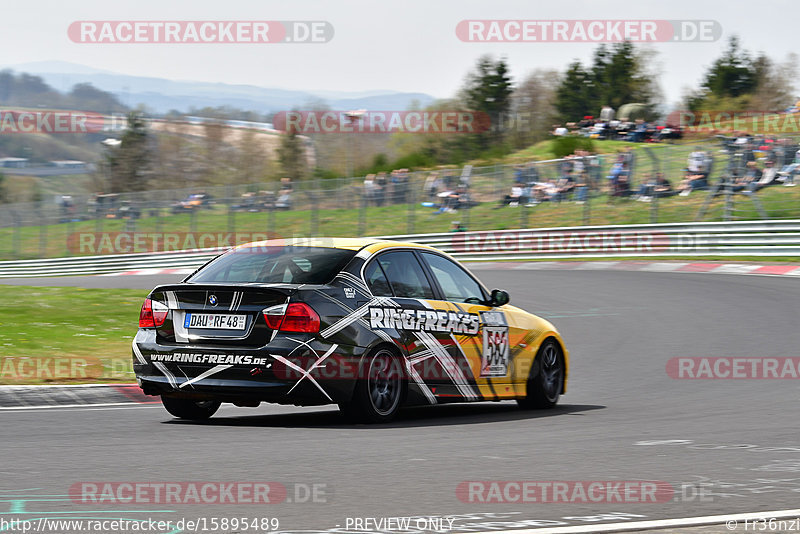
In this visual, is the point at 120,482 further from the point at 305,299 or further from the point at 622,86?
the point at 622,86

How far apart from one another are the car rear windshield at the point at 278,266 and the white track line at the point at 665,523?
3.87m

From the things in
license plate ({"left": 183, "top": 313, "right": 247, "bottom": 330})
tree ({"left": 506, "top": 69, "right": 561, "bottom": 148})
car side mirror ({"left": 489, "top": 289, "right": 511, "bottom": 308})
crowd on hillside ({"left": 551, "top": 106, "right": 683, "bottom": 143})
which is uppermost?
tree ({"left": 506, "top": 69, "right": 561, "bottom": 148})

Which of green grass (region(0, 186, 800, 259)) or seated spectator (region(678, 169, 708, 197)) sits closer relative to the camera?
green grass (region(0, 186, 800, 259))

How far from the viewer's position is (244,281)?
8727mm

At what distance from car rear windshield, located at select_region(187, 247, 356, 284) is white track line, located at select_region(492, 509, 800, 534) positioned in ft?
12.7

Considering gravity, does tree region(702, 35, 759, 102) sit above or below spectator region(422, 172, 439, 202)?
above

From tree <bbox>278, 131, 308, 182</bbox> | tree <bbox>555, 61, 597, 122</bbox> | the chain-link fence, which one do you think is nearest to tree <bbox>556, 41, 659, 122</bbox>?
tree <bbox>555, 61, 597, 122</bbox>

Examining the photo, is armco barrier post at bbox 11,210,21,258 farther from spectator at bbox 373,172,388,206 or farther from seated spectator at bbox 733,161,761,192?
seated spectator at bbox 733,161,761,192

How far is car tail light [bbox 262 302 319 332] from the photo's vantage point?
8.25 metres

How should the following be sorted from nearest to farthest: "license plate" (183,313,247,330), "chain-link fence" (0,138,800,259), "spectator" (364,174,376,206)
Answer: "license plate" (183,313,247,330)
"chain-link fence" (0,138,800,259)
"spectator" (364,174,376,206)

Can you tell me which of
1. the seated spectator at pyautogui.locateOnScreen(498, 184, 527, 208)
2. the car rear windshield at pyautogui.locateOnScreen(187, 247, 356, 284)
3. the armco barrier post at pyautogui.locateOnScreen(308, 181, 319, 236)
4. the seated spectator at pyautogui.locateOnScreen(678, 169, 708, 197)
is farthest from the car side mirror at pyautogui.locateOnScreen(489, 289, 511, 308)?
the armco barrier post at pyautogui.locateOnScreen(308, 181, 319, 236)

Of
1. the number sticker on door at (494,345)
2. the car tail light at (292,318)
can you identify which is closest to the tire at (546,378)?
the number sticker on door at (494,345)

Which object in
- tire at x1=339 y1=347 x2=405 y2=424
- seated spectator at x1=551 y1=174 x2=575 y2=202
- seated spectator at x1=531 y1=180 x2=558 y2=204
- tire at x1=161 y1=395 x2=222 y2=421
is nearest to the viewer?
tire at x1=339 y1=347 x2=405 y2=424

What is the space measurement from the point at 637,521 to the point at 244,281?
4.27 meters
